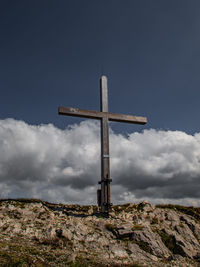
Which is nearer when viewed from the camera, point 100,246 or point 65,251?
point 65,251

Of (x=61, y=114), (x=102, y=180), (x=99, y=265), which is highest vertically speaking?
(x=61, y=114)

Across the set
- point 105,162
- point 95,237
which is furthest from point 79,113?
point 95,237

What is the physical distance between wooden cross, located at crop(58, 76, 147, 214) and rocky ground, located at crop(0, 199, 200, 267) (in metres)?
1.36

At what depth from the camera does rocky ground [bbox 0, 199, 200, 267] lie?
953 centimetres

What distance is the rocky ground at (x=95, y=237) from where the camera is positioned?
9531mm

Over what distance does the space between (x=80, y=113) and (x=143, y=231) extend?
8.63 m

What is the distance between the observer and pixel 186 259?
12.0 metres

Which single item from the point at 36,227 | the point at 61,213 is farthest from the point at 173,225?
the point at 36,227

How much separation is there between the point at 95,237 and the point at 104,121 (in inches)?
318

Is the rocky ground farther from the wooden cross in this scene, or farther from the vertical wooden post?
the wooden cross

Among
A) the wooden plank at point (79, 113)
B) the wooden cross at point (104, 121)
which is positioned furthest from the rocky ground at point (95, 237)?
the wooden plank at point (79, 113)

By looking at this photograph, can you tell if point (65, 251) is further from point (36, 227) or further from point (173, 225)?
point (173, 225)

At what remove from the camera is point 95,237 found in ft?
39.7

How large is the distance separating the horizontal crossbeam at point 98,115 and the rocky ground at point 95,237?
21.7 feet
